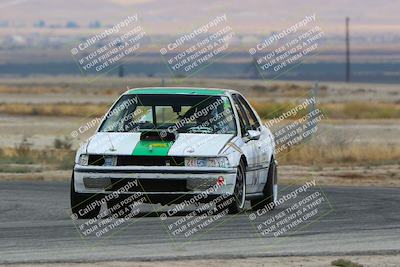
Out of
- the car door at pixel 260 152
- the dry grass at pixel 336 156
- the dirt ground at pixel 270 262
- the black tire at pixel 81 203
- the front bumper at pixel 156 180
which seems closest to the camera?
the dirt ground at pixel 270 262

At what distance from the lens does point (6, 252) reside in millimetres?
12000

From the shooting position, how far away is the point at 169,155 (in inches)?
579

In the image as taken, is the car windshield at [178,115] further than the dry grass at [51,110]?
No

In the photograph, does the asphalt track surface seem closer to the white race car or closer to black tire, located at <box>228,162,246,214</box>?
black tire, located at <box>228,162,246,214</box>

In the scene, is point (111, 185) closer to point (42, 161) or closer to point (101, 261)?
point (101, 261)

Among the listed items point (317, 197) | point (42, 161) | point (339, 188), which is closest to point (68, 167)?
point (42, 161)

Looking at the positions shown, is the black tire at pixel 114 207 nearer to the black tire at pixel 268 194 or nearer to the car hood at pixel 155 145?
the car hood at pixel 155 145

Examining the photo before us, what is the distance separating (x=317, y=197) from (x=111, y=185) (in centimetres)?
483

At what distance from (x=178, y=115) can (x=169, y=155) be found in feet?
4.44

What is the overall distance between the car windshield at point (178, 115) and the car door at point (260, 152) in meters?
0.54

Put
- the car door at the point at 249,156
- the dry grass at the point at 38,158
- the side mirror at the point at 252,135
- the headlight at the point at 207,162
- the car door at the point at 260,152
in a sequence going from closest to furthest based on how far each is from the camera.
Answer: the headlight at the point at 207,162, the car door at the point at 249,156, the side mirror at the point at 252,135, the car door at the point at 260,152, the dry grass at the point at 38,158

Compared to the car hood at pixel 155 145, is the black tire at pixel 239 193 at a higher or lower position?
lower

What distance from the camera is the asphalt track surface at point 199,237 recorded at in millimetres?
11902

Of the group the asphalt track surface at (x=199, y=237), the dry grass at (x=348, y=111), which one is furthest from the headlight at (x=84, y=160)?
the dry grass at (x=348, y=111)
